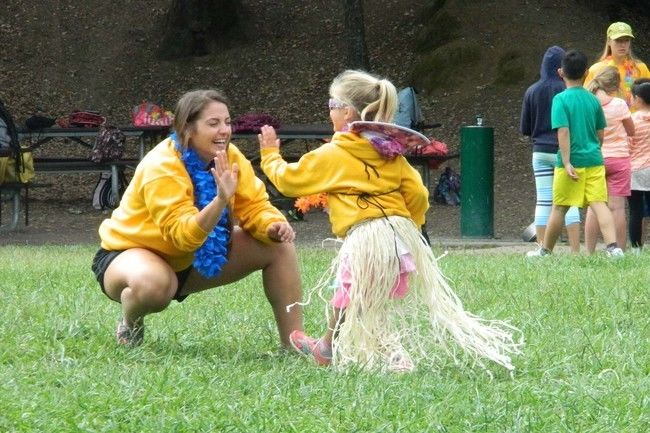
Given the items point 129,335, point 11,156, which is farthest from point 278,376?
point 11,156

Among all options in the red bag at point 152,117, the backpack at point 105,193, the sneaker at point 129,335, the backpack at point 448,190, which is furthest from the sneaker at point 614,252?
the backpack at point 105,193

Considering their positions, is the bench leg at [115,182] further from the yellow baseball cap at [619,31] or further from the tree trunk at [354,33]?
the yellow baseball cap at [619,31]

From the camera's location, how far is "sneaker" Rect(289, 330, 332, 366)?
19.2ft

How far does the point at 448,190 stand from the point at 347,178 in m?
13.7

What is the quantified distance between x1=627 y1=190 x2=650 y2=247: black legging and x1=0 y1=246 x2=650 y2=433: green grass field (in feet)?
13.2

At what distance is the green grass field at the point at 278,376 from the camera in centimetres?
461

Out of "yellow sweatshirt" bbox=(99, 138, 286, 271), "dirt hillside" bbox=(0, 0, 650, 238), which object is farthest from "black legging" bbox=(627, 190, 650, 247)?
"dirt hillside" bbox=(0, 0, 650, 238)

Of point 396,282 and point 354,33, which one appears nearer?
point 396,282

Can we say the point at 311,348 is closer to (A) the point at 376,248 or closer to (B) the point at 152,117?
(A) the point at 376,248

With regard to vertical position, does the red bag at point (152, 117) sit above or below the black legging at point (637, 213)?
above

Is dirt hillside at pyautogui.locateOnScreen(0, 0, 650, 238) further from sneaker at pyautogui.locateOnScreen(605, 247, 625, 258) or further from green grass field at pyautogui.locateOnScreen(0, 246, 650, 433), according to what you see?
green grass field at pyautogui.locateOnScreen(0, 246, 650, 433)

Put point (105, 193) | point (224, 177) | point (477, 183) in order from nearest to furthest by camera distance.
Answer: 1. point (224, 177)
2. point (477, 183)
3. point (105, 193)

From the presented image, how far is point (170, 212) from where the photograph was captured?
19.1 feet

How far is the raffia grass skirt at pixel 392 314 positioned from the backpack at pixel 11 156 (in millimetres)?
11058
